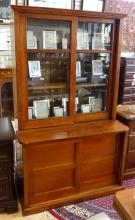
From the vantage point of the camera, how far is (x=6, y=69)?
403cm

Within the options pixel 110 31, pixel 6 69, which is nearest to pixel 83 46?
pixel 110 31

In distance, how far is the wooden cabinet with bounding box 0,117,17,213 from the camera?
1838mm

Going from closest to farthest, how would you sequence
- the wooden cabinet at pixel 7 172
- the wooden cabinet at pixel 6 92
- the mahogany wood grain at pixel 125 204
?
the mahogany wood grain at pixel 125 204
the wooden cabinet at pixel 7 172
the wooden cabinet at pixel 6 92

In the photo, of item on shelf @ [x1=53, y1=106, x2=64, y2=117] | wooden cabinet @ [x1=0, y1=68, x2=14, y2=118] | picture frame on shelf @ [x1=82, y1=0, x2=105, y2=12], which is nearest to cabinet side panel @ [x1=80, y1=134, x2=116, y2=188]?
item on shelf @ [x1=53, y1=106, x2=64, y2=117]

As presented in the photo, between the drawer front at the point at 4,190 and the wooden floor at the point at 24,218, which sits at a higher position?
the drawer front at the point at 4,190

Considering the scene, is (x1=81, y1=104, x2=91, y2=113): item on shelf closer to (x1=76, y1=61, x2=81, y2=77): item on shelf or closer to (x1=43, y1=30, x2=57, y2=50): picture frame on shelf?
(x1=76, y1=61, x2=81, y2=77): item on shelf

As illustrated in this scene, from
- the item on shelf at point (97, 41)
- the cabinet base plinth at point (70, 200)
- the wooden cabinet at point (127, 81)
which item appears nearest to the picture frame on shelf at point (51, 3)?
the item on shelf at point (97, 41)

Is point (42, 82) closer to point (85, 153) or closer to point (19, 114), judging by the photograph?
point (19, 114)

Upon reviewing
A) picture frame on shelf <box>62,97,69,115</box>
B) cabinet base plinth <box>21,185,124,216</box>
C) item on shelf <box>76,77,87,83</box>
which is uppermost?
item on shelf <box>76,77,87,83</box>

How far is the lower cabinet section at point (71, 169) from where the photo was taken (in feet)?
6.34

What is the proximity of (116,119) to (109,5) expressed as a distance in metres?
1.58

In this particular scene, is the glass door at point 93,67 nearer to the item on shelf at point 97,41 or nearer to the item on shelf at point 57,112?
the item on shelf at point 97,41

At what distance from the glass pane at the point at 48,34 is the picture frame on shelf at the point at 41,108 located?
49 cm

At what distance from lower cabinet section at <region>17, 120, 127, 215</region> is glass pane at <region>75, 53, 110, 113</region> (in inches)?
14.9
